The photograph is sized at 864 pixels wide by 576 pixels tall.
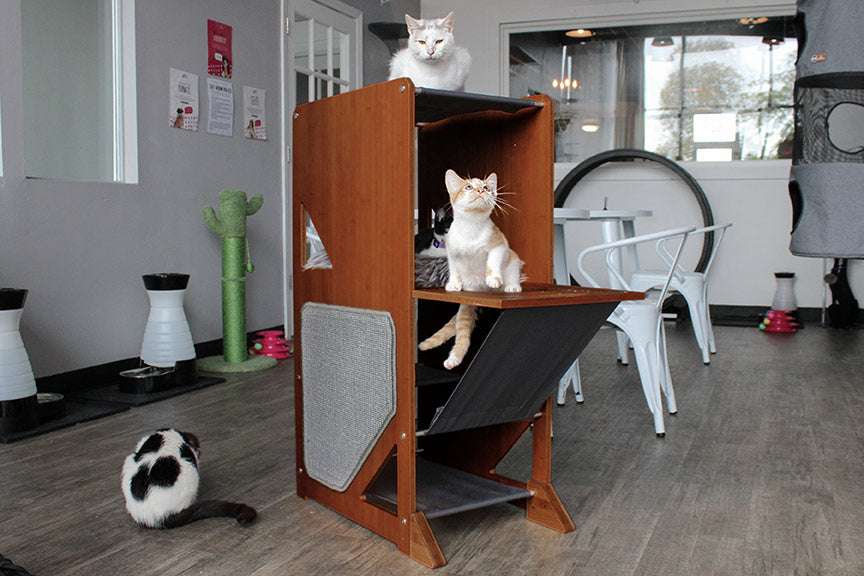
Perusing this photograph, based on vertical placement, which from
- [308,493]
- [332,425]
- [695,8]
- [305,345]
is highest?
[695,8]

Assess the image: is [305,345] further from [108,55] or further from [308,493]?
[108,55]

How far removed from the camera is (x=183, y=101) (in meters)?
3.56

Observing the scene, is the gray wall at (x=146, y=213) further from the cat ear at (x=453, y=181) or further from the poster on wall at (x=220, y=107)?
the cat ear at (x=453, y=181)

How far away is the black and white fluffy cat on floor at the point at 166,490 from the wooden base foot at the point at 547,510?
2.18ft

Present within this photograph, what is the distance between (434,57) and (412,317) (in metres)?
0.69

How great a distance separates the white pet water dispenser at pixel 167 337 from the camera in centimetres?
318

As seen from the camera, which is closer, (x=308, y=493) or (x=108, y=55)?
(x=308, y=493)

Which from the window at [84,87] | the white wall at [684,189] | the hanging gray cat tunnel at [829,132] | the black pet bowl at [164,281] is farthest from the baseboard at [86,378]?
the white wall at [684,189]

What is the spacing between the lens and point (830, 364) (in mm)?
3764

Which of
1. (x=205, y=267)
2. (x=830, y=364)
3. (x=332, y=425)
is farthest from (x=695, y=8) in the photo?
(x=332, y=425)

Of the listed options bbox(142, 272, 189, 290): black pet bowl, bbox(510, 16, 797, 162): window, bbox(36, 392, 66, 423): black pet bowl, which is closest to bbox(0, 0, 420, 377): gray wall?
bbox(142, 272, 189, 290): black pet bowl

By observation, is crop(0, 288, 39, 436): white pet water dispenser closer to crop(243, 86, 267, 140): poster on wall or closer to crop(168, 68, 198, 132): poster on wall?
crop(168, 68, 198, 132): poster on wall

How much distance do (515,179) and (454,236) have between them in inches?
12.1

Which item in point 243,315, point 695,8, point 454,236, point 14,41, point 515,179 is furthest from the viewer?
point 695,8
